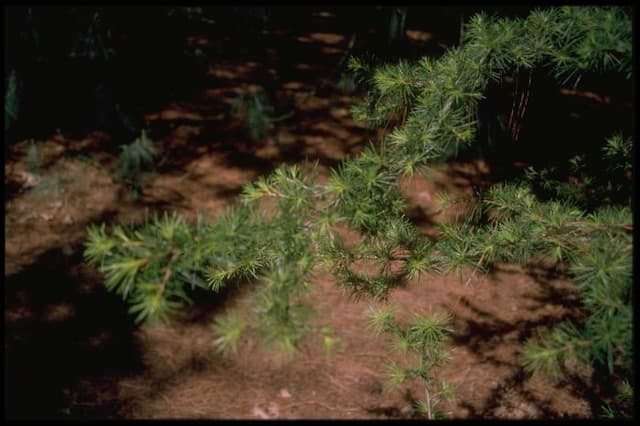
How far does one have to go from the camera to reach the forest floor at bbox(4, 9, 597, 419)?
2635 millimetres

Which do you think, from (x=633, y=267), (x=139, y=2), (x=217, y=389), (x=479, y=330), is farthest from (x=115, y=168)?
(x=633, y=267)

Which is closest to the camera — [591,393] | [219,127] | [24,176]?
[591,393]

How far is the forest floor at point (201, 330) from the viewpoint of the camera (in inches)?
104

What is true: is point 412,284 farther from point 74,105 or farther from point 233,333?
point 74,105

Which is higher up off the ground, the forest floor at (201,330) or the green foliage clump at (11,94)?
the green foliage clump at (11,94)

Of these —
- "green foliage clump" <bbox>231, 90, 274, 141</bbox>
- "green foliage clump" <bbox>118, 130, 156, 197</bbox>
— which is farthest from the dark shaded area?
"green foliage clump" <bbox>231, 90, 274, 141</bbox>

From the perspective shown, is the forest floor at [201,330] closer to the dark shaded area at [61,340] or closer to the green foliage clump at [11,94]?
the dark shaded area at [61,340]

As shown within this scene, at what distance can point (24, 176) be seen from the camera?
4.23 metres

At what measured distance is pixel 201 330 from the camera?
3.13 m

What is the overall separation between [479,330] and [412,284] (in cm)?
53

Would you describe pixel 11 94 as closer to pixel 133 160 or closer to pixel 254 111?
pixel 133 160

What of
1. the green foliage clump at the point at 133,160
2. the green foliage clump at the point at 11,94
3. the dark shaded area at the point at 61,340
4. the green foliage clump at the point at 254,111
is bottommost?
the dark shaded area at the point at 61,340

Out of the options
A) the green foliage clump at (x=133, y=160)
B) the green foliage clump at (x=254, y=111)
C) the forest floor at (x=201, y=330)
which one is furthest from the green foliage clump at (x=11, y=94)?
the green foliage clump at (x=254, y=111)


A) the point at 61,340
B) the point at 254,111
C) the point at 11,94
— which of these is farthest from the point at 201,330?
the point at 254,111
